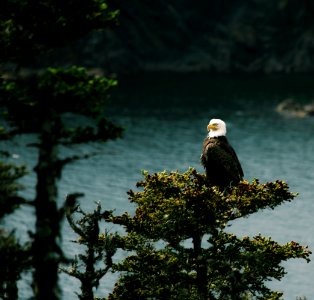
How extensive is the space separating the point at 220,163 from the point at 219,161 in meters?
0.09

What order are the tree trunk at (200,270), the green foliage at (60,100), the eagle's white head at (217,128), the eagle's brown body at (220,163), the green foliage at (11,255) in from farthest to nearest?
the eagle's white head at (217,128)
the eagle's brown body at (220,163)
the tree trunk at (200,270)
the green foliage at (11,255)
the green foliage at (60,100)

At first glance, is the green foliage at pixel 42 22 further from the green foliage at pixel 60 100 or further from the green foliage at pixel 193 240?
the green foliage at pixel 193 240

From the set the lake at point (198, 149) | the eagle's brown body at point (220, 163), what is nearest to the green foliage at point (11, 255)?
the eagle's brown body at point (220, 163)

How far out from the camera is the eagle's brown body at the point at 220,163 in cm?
2641

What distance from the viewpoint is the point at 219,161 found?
1035 inches

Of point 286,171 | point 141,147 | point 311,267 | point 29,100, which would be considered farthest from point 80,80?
point 141,147

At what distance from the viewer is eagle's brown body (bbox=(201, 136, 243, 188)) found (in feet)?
86.6

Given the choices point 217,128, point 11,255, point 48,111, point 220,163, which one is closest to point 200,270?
point 220,163

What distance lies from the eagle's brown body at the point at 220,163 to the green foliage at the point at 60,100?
910 centimetres

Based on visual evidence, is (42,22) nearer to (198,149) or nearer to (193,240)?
(193,240)

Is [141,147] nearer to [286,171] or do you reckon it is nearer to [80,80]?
[286,171]

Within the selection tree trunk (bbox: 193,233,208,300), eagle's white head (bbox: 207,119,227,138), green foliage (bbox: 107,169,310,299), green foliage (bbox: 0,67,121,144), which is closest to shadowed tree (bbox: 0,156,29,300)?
green foliage (bbox: 0,67,121,144)

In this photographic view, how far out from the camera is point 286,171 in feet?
340

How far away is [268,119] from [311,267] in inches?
3117
